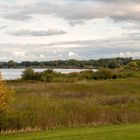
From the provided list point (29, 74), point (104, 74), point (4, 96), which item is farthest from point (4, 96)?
point (29, 74)

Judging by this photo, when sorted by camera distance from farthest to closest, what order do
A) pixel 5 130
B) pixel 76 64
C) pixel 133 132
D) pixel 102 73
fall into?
pixel 76 64, pixel 102 73, pixel 5 130, pixel 133 132

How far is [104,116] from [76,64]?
159780mm

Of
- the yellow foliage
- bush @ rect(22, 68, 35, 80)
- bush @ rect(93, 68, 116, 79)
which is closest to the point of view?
the yellow foliage

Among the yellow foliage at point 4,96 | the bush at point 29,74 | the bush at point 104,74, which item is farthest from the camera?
the bush at point 29,74

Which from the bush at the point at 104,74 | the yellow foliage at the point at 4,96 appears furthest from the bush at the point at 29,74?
the yellow foliage at the point at 4,96

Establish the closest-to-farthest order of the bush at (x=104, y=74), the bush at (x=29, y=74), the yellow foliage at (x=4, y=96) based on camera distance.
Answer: the yellow foliage at (x=4, y=96) < the bush at (x=104, y=74) < the bush at (x=29, y=74)

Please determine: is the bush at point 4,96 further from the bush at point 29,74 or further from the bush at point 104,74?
the bush at point 29,74

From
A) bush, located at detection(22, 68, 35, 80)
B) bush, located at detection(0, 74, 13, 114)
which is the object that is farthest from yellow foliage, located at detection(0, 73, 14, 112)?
bush, located at detection(22, 68, 35, 80)

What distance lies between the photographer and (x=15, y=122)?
69.9 ft

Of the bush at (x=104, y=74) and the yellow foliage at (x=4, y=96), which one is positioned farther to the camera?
the bush at (x=104, y=74)

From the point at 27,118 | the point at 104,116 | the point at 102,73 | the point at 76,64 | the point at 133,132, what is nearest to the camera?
the point at 133,132

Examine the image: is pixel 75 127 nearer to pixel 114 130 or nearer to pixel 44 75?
pixel 114 130

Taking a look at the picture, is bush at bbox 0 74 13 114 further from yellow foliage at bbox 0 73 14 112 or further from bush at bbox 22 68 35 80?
bush at bbox 22 68 35 80

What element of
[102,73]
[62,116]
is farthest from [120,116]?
[102,73]
